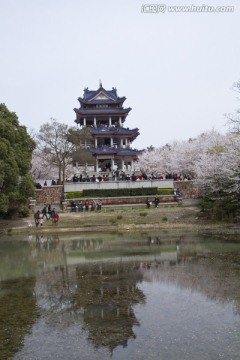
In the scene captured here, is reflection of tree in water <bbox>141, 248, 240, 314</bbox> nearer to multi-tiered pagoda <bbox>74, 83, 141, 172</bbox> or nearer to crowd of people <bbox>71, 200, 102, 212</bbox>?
crowd of people <bbox>71, 200, 102, 212</bbox>

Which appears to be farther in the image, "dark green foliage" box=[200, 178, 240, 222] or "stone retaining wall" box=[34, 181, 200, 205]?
"stone retaining wall" box=[34, 181, 200, 205]

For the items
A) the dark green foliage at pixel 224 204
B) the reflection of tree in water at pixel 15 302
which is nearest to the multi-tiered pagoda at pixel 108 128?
the dark green foliage at pixel 224 204

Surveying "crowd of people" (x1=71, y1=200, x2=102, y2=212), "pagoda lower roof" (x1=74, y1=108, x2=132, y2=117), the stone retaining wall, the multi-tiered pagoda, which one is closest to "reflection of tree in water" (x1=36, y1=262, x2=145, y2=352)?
"crowd of people" (x1=71, y1=200, x2=102, y2=212)

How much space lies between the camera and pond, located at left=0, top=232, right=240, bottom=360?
9945mm

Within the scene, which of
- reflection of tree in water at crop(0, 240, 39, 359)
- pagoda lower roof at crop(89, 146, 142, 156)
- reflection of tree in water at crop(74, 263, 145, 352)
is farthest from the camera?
pagoda lower roof at crop(89, 146, 142, 156)

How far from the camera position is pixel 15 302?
14.4 m

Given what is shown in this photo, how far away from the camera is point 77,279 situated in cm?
1794

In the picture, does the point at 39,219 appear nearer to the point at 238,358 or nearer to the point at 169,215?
the point at 169,215

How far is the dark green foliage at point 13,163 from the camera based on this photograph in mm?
35594

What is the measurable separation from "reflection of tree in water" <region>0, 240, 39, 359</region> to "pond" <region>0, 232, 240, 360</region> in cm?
3

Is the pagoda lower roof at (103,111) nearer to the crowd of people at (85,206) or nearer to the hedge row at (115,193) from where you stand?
the hedge row at (115,193)

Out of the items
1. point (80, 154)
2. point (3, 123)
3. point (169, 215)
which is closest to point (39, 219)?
point (3, 123)

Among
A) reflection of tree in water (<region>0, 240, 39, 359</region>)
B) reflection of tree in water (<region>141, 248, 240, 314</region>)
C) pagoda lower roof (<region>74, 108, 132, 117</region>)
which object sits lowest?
reflection of tree in water (<region>0, 240, 39, 359</region>)

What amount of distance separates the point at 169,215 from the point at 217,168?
6.10m
